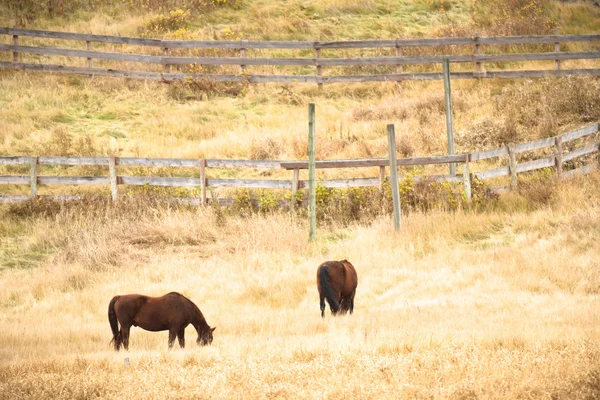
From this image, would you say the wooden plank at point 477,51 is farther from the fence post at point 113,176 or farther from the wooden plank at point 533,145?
the fence post at point 113,176

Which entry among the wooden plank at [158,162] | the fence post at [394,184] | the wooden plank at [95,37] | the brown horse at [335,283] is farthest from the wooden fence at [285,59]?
the brown horse at [335,283]

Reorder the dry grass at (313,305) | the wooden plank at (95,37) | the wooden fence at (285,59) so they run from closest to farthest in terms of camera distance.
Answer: the dry grass at (313,305), the wooden fence at (285,59), the wooden plank at (95,37)

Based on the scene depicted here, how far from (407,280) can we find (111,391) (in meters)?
6.24

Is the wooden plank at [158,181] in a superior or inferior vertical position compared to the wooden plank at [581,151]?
inferior

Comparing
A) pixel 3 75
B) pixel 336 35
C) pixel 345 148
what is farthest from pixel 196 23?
pixel 345 148

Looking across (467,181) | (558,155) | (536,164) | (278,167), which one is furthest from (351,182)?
(558,155)

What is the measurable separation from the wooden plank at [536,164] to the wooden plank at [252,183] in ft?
15.9

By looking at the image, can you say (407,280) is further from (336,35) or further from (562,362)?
(336,35)

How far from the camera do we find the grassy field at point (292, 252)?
23.1 ft

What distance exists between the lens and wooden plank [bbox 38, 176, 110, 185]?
16.5m

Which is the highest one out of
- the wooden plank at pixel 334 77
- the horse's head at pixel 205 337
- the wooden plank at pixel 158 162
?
the wooden plank at pixel 334 77

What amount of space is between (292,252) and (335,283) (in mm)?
4015

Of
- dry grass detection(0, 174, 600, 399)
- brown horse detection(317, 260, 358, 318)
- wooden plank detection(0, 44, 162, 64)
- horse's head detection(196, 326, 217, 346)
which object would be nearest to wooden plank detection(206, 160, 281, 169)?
dry grass detection(0, 174, 600, 399)

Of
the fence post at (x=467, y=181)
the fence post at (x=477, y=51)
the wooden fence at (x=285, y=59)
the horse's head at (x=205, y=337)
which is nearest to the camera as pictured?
the horse's head at (x=205, y=337)
